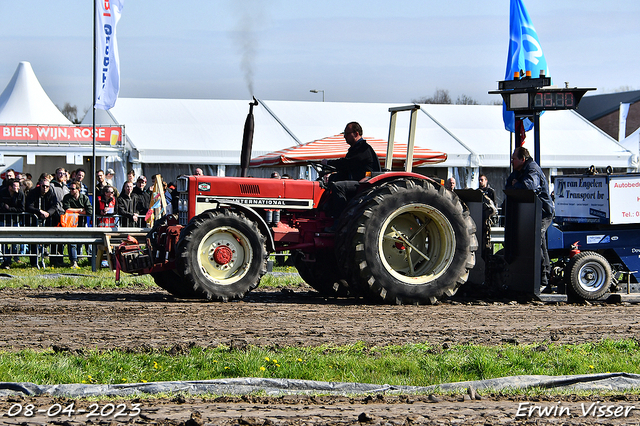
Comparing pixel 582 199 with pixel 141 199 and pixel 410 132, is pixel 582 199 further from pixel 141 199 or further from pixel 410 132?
pixel 141 199

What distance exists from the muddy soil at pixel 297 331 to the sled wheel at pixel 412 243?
0.27m

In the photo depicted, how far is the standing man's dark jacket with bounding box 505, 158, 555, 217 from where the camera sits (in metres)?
9.71

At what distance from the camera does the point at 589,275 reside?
9.80 meters

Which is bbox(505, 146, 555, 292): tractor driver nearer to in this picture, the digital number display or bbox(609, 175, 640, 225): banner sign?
the digital number display

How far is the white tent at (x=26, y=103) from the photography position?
947 inches

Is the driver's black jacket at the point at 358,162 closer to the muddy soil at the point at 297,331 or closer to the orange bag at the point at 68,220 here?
the muddy soil at the point at 297,331

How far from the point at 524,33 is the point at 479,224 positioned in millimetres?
8157

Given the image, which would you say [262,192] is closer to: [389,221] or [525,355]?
[389,221]

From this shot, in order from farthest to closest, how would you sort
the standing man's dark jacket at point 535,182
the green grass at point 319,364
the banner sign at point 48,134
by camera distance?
1. the banner sign at point 48,134
2. the standing man's dark jacket at point 535,182
3. the green grass at point 319,364

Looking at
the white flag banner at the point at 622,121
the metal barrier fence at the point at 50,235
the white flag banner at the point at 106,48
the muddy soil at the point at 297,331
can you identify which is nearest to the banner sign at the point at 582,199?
the muddy soil at the point at 297,331

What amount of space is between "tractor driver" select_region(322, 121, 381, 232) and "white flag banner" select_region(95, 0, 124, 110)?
23.3ft

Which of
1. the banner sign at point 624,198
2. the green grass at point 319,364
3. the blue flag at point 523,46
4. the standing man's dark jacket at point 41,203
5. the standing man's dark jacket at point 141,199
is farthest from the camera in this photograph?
the blue flag at point 523,46

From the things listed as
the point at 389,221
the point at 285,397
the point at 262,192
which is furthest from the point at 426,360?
the point at 262,192

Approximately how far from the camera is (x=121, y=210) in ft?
49.2
